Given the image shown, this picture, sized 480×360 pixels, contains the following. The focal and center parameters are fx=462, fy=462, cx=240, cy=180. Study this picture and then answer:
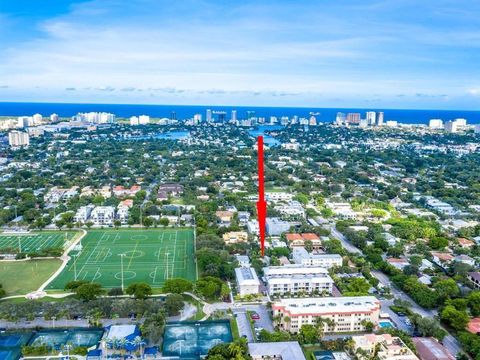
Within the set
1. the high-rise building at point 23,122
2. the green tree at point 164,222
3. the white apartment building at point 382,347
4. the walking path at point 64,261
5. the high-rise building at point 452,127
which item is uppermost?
the high-rise building at point 452,127

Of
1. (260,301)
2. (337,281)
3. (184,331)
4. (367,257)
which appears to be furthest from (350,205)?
(184,331)

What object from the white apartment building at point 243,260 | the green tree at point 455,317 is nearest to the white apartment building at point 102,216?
the white apartment building at point 243,260

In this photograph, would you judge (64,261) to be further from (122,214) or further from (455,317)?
(455,317)

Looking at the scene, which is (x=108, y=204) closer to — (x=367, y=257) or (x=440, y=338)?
(x=367, y=257)

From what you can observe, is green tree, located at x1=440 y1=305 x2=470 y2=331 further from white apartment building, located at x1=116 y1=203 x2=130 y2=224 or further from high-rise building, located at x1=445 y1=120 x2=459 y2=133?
high-rise building, located at x1=445 y1=120 x2=459 y2=133

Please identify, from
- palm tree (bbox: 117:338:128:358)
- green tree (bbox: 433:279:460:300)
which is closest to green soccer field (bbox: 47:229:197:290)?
palm tree (bbox: 117:338:128:358)

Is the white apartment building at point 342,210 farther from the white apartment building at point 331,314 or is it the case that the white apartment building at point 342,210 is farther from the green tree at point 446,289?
the white apartment building at point 331,314
